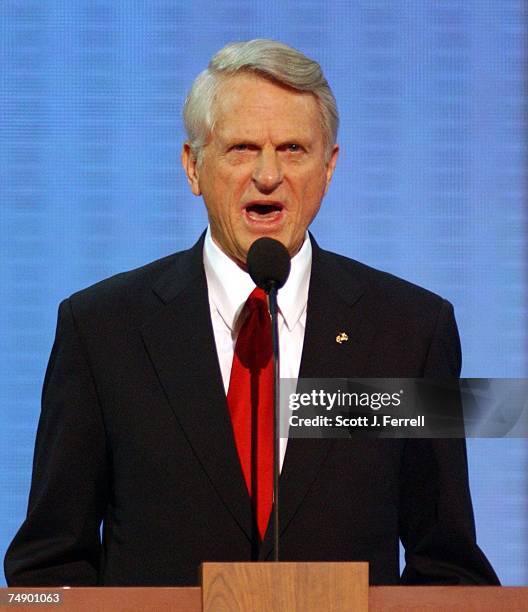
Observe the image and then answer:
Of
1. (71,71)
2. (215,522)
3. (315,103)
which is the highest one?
(71,71)

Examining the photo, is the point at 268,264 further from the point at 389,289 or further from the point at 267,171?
the point at 389,289

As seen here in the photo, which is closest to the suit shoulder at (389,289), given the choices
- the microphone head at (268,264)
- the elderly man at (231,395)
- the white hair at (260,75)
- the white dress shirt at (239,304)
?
the elderly man at (231,395)

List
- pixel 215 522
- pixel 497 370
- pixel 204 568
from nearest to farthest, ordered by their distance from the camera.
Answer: pixel 204 568 < pixel 215 522 < pixel 497 370

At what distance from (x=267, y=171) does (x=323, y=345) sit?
31 cm

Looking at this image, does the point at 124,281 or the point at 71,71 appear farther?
the point at 71,71

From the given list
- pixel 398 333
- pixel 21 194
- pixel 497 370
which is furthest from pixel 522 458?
pixel 21 194

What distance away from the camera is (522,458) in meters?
2.99

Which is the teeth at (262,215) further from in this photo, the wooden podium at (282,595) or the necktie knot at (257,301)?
the wooden podium at (282,595)

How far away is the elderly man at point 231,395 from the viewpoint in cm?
238

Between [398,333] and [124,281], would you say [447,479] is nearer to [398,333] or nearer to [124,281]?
[398,333]

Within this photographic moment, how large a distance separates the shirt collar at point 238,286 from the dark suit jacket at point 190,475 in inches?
1.1

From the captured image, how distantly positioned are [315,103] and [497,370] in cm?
74

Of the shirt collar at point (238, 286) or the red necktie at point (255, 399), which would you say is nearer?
the red necktie at point (255, 399)

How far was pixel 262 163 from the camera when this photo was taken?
2.50m
